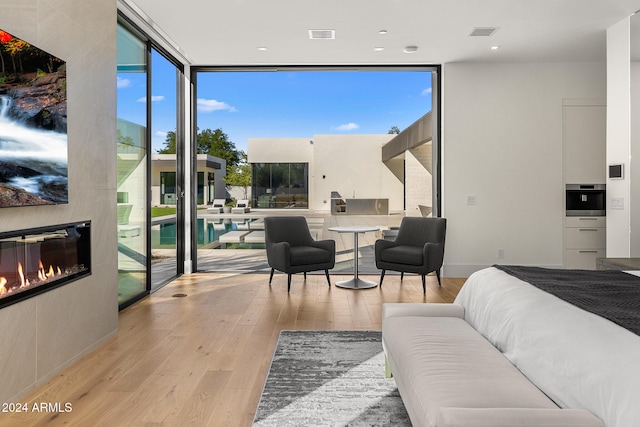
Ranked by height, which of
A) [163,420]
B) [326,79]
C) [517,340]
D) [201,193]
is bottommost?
[163,420]

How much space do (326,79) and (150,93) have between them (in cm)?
1120

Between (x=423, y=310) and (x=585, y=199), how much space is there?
15.6 feet

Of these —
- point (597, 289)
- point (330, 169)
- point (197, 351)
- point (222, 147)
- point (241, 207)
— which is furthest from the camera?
point (330, 169)

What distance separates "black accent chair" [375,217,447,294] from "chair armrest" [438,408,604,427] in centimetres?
408

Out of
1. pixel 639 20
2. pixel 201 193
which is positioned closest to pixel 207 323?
pixel 201 193

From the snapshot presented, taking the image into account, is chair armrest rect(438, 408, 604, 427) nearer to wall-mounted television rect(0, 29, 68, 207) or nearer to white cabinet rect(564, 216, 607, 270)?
wall-mounted television rect(0, 29, 68, 207)

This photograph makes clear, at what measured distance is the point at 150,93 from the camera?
17.9 feet

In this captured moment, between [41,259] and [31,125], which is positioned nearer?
[31,125]

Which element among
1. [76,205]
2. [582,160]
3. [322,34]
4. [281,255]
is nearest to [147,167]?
[281,255]

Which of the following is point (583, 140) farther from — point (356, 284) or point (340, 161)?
point (340, 161)

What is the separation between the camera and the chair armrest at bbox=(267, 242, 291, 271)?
5.60 m

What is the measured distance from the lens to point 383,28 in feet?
17.1

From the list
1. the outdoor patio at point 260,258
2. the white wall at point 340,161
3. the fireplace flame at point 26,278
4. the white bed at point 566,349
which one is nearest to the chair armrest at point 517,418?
the white bed at point 566,349

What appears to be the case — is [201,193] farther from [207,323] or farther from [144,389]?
[144,389]
